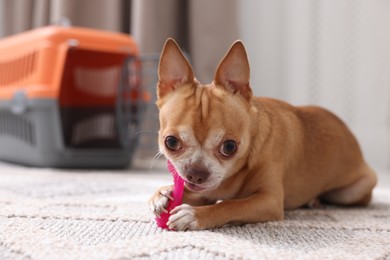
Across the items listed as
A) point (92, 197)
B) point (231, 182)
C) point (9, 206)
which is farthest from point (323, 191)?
point (9, 206)

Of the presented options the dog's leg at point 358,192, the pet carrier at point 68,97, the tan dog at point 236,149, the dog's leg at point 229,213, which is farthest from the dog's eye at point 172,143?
the pet carrier at point 68,97

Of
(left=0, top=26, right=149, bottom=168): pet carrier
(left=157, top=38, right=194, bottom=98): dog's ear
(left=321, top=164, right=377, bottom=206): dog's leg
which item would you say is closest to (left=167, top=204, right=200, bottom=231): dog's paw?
(left=157, top=38, right=194, bottom=98): dog's ear

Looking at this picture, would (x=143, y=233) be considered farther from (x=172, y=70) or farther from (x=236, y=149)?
(x=172, y=70)

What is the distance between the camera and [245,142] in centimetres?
120

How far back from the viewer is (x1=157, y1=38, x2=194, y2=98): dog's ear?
1229 mm

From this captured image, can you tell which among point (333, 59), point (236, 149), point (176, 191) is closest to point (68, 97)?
point (333, 59)

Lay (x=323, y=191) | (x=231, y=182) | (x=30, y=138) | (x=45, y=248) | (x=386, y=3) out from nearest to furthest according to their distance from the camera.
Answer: (x=45, y=248) → (x=231, y=182) → (x=323, y=191) → (x=30, y=138) → (x=386, y=3)

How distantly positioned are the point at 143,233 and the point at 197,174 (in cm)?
16

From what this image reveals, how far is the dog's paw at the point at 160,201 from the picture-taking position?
1.18m

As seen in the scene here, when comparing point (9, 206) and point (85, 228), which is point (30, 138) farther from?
point (85, 228)

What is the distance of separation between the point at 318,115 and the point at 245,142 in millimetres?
482

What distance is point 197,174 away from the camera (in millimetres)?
1111

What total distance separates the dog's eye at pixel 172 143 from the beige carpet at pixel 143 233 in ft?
0.58

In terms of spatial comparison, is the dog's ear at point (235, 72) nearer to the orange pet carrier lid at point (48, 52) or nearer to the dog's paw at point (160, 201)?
the dog's paw at point (160, 201)
